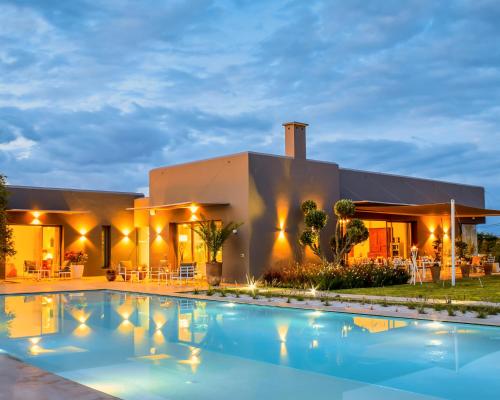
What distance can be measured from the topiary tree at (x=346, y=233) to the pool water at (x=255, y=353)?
7.05 meters

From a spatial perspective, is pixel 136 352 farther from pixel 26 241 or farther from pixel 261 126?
pixel 261 126

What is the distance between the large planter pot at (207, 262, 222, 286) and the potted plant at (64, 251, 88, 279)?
6475mm

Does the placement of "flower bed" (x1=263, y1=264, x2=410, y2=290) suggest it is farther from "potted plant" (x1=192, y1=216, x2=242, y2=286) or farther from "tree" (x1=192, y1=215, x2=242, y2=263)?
"tree" (x1=192, y1=215, x2=242, y2=263)

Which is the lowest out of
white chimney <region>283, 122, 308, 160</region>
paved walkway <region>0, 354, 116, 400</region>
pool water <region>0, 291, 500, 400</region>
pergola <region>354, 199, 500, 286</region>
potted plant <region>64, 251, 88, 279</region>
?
pool water <region>0, 291, 500, 400</region>

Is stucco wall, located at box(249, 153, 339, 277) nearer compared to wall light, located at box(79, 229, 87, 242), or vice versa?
stucco wall, located at box(249, 153, 339, 277)

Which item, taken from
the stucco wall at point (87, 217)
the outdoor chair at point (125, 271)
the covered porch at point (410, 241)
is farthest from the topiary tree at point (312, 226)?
the stucco wall at point (87, 217)

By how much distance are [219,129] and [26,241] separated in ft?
35.3

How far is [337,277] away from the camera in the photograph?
1608cm

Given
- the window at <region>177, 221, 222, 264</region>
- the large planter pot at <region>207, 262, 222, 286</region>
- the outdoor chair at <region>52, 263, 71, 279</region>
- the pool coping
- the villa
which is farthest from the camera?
the outdoor chair at <region>52, 263, 71, 279</region>

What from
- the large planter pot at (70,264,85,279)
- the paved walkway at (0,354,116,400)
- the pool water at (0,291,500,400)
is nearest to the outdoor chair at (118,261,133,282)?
the large planter pot at (70,264,85,279)

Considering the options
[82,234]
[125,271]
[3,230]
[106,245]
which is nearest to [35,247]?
[82,234]

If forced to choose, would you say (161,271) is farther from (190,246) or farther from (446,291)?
(446,291)

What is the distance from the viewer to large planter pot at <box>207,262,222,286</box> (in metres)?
17.5

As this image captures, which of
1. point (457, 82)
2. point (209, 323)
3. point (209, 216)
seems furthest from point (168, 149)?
point (209, 323)
